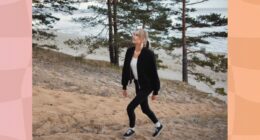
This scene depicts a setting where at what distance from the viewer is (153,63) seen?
6215 mm

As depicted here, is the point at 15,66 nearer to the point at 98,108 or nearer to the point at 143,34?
the point at 143,34

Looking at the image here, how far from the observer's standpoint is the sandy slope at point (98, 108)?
7.66m

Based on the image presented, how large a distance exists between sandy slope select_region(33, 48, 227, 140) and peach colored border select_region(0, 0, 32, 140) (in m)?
2.93

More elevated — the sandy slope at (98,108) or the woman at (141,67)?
the woman at (141,67)

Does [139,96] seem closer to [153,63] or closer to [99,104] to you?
[153,63]

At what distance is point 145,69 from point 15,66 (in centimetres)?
257

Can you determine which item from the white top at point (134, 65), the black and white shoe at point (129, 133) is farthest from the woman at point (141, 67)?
the black and white shoe at point (129, 133)

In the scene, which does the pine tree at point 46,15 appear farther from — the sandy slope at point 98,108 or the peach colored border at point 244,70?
A: the peach colored border at point 244,70

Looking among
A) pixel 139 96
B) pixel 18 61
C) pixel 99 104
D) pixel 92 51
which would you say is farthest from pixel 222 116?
pixel 18 61

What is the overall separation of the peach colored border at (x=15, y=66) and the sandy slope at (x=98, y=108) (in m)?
2.93

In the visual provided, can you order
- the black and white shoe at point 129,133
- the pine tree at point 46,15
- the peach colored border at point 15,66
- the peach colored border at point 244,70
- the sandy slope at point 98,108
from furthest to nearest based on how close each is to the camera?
the pine tree at point 46,15
the sandy slope at point 98,108
the black and white shoe at point 129,133
the peach colored border at point 15,66
the peach colored border at point 244,70

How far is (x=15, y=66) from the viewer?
390 centimetres

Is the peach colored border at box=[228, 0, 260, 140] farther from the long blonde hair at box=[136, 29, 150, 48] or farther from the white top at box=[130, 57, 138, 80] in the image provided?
the white top at box=[130, 57, 138, 80]

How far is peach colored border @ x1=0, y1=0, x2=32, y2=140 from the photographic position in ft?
12.6
